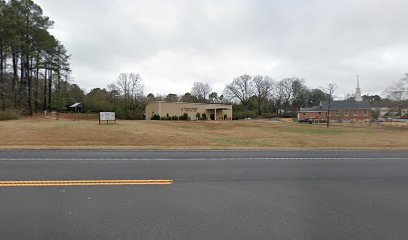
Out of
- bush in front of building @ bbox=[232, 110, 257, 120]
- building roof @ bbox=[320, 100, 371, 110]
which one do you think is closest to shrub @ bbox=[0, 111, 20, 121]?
bush in front of building @ bbox=[232, 110, 257, 120]

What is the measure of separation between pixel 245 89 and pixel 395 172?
98.6 meters

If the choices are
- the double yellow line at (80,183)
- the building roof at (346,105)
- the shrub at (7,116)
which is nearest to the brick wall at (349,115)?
the building roof at (346,105)

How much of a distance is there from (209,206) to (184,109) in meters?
53.0

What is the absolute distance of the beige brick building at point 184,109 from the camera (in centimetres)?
5519

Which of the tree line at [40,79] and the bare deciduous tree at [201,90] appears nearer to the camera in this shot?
the tree line at [40,79]

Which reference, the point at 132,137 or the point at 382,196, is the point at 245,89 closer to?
the point at 132,137

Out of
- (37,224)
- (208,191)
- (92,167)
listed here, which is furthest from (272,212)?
(92,167)

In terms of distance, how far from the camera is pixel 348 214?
5.06 metres

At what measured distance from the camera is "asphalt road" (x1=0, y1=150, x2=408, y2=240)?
4223mm

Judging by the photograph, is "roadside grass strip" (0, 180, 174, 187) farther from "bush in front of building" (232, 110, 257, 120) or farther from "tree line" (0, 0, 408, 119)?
"bush in front of building" (232, 110, 257, 120)

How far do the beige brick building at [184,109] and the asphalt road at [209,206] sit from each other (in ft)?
153

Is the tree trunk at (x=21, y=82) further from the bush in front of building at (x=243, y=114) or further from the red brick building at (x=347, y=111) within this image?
the red brick building at (x=347, y=111)

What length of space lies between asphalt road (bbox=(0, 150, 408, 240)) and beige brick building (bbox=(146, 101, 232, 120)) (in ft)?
153

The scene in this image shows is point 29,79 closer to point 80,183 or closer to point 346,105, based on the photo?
point 80,183
